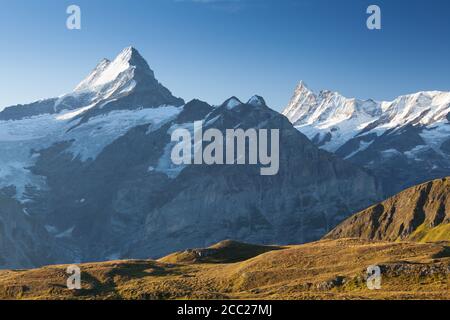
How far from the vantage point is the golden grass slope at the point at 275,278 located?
9569 cm

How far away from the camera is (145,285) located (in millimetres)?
112000

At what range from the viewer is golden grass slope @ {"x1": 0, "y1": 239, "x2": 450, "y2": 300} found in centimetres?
9569

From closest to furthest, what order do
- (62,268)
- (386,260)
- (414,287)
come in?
(414,287) → (386,260) → (62,268)

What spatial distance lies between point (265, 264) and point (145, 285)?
73.0 ft

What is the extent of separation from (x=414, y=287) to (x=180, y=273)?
155 ft

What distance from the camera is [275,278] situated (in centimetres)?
10925

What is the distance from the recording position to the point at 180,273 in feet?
416
